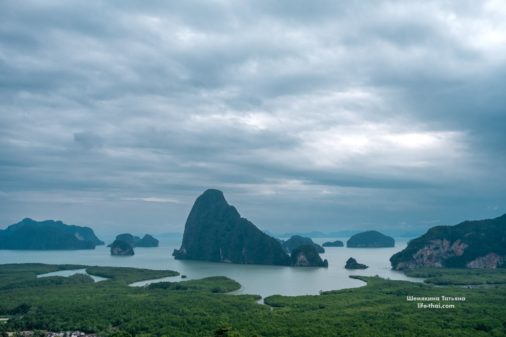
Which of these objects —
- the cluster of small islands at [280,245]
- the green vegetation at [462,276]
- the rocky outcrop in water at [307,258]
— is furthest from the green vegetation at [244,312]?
the rocky outcrop in water at [307,258]

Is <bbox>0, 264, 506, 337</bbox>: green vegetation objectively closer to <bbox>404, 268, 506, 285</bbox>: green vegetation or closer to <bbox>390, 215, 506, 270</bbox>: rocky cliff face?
<bbox>404, 268, 506, 285</bbox>: green vegetation

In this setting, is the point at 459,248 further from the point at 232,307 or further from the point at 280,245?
the point at 232,307

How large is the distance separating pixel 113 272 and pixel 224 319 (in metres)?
57.1

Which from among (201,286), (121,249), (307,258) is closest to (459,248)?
(307,258)

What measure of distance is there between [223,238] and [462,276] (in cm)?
8100

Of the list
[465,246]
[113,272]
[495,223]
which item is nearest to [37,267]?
[113,272]

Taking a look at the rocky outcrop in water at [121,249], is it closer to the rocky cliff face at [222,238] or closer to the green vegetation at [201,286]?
the rocky cliff face at [222,238]

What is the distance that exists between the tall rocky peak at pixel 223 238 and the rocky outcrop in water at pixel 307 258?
391cm

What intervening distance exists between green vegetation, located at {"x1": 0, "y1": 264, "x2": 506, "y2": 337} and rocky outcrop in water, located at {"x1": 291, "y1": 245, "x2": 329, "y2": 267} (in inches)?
1998

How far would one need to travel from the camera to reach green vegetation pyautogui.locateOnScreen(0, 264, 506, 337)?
43469mm

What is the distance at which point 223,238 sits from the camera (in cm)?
15075

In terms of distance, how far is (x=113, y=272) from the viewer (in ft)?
322

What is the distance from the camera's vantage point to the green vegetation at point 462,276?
81438 millimetres

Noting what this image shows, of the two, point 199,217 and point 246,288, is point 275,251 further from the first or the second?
point 246,288
